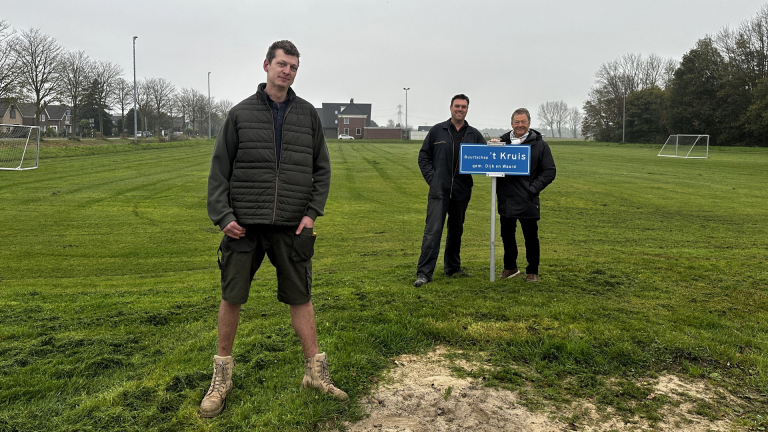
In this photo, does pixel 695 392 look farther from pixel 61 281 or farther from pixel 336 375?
pixel 61 281

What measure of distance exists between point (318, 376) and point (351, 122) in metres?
111

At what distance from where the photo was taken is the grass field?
3.46 metres

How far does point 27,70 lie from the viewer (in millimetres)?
43219

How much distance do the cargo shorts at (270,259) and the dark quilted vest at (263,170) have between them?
0.11 m

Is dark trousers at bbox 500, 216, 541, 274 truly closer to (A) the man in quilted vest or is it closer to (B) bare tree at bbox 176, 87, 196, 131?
(A) the man in quilted vest

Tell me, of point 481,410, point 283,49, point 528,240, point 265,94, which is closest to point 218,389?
point 481,410

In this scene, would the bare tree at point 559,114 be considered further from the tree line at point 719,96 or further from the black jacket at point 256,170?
the black jacket at point 256,170

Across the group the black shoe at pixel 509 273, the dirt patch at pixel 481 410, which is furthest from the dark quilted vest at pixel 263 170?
the black shoe at pixel 509 273

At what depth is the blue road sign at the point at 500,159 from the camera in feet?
20.9

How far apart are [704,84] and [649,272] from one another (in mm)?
65199

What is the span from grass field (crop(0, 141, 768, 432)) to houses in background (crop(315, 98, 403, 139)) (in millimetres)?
95442

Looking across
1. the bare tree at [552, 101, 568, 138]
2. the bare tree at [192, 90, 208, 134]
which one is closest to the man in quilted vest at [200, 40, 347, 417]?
the bare tree at [192, 90, 208, 134]

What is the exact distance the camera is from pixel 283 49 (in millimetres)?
3467

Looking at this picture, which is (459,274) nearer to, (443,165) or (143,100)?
(443,165)
